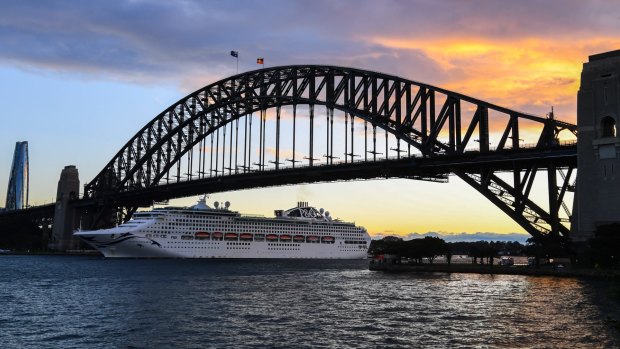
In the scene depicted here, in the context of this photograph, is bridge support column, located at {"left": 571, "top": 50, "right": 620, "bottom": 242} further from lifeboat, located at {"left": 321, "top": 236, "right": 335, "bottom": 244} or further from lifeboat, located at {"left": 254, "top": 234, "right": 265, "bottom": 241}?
lifeboat, located at {"left": 321, "top": 236, "right": 335, "bottom": 244}

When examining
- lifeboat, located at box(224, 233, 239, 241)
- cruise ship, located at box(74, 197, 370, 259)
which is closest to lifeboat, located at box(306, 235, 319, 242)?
cruise ship, located at box(74, 197, 370, 259)

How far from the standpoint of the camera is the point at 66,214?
14675 centimetres

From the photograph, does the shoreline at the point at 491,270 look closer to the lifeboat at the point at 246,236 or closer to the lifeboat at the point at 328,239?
the lifeboat at the point at 246,236

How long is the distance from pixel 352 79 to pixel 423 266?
26.5 m

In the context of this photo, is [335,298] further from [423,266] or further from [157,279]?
[423,266]

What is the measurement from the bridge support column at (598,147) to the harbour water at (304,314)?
6049 millimetres

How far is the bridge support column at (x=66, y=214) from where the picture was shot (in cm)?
14450

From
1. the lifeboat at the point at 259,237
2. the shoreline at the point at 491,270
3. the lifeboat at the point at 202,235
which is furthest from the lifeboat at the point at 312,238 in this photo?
the shoreline at the point at 491,270

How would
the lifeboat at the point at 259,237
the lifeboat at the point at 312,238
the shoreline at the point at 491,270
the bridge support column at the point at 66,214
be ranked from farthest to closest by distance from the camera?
the bridge support column at the point at 66,214 → the lifeboat at the point at 312,238 → the lifeboat at the point at 259,237 → the shoreline at the point at 491,270

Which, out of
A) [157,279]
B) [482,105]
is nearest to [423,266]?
A: [482,105]

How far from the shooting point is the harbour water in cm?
2909

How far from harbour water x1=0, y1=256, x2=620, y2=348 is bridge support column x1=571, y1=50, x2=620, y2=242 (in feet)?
19.8

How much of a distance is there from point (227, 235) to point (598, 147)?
253 feet

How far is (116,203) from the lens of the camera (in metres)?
136
